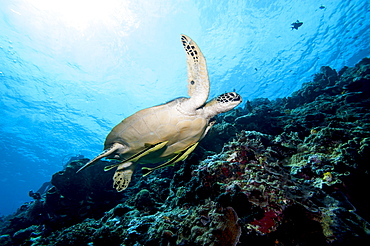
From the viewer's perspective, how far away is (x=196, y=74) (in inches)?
116

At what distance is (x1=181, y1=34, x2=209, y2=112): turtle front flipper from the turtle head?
0.80 feet

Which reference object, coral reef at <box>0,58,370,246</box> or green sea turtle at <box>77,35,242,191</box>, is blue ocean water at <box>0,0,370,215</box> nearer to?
coral reef at <box>0,58,370,246</box>

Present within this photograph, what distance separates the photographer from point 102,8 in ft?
52.9

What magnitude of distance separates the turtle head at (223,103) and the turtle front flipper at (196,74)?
9.6 inches

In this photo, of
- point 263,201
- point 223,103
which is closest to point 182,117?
point 223,103

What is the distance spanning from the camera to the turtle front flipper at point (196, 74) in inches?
113

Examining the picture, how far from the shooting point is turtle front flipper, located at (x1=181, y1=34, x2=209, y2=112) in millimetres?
2873

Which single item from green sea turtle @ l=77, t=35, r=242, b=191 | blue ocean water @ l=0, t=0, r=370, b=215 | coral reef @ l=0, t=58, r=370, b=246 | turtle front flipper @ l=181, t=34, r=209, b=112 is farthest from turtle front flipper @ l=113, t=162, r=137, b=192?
blue ocean water @ l=0, t=0, r=370, b=215

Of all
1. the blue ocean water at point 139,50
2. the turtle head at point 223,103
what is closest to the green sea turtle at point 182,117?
the turtle head at point 223,103

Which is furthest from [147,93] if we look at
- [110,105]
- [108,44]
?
[108,44]

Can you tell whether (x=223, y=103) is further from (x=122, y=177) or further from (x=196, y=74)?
(x=122, y=177)

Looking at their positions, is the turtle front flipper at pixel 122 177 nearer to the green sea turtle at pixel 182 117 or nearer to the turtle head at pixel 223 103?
the green sea turtle at pixel 182 117

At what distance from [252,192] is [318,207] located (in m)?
0.79

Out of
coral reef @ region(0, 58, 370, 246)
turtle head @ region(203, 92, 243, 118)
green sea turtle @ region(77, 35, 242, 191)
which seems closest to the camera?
coral reef @ region(0, 58, 370, 246)
